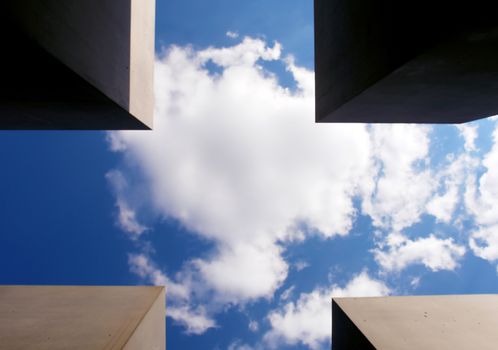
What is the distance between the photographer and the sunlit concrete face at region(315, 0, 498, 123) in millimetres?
4051

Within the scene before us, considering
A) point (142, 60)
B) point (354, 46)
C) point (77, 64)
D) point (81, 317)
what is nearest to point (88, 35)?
point (77, 64)

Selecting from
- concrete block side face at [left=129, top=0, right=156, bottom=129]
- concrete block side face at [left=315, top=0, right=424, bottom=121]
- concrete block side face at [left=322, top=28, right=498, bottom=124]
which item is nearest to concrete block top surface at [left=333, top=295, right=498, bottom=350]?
concrete block side face at [left=322, top=28, right=498, bottom=124]

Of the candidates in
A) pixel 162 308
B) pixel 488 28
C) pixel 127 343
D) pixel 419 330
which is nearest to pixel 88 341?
pixel 127 343

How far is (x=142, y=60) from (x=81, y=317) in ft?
22.7

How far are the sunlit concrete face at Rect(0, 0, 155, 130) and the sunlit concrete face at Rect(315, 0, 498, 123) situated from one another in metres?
5.07

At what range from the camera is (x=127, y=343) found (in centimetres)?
662

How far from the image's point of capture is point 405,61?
470 centimetres

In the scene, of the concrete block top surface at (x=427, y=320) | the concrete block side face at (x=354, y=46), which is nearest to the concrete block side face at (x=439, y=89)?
the concrete block side face at (x=354, y=46)

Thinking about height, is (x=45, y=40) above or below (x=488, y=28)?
above

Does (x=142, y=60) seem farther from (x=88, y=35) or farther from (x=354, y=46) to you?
(x=354, y=46)

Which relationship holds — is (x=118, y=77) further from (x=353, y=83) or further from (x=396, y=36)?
(x=396, y=36)

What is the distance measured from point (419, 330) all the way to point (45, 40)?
961 centimetres

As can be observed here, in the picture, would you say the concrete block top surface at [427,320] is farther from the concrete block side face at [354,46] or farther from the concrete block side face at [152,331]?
the concrete block side face at [354,46]

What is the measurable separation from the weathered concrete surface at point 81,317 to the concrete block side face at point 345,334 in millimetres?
5251
